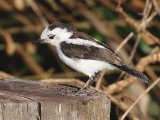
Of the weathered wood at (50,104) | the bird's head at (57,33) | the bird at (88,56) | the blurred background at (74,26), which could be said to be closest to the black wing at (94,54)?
the bird at (88,56)

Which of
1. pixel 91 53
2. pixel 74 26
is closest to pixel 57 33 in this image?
pixel 91 53

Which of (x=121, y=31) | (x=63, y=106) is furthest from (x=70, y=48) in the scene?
(x=121, y=31)

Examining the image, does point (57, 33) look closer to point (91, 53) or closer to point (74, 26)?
point (91, 53)

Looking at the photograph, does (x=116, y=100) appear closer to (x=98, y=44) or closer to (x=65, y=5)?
(x=98, y=44)

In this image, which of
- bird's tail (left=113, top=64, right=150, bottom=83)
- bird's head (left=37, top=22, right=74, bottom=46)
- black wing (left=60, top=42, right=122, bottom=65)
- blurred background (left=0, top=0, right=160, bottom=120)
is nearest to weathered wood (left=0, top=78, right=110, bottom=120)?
bird's tail (left=113, top=64, right=150, bottom=83)

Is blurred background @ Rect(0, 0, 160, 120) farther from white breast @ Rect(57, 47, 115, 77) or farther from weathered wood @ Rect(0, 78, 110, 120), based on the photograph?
weathered wood @ Rect(0, 78, 110, 120)
